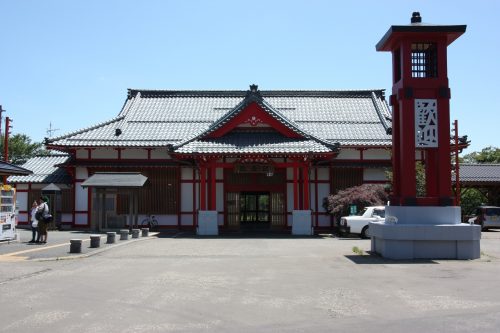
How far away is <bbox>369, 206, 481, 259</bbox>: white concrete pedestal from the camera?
13070 millimetres

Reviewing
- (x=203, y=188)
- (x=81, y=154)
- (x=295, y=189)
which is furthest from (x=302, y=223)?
(x=81, y=154)

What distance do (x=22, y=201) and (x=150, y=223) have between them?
778 cm

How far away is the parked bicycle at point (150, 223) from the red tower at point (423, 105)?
49.4 ft

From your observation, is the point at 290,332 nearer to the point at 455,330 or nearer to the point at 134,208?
the point at 455,330

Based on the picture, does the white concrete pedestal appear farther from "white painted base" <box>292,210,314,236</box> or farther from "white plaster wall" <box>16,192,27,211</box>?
"white plaster wall" <box>16,192,27,211</box>

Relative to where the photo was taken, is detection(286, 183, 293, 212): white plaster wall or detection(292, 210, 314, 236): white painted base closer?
detection(292, 210, 314, 236): white painted base

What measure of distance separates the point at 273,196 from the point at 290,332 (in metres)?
20.1

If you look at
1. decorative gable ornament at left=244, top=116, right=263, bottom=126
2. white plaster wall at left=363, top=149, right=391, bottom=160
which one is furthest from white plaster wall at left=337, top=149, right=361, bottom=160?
decorative gable ornament at left=244, top=116, right=263, bottom=126

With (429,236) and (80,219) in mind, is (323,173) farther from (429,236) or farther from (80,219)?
(429,236)

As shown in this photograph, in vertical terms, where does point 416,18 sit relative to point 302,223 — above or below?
above

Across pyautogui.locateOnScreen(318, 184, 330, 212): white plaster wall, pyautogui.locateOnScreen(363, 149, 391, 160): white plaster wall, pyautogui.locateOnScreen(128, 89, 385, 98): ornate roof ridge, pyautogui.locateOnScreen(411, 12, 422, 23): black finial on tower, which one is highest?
pyautogui.locateOnScreen(128, 89, 385, 98): ornate roof ridge

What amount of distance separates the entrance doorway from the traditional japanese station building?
5 centimetres

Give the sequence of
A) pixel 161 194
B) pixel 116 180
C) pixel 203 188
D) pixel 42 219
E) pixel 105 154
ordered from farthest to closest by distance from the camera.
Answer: pixel 105 154 < pixel 161 194 < pixel 116 180 < pixel 203 188 < pixel 42 219

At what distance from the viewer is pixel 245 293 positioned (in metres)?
8.59
